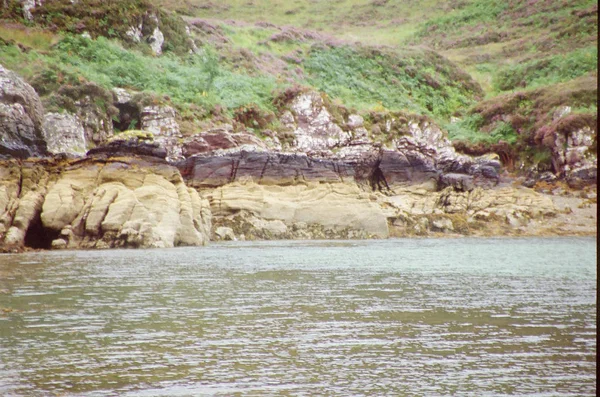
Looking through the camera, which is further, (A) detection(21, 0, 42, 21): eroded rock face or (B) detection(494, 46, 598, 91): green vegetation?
(B) detection(494, 46, 598, 91): green vegetation

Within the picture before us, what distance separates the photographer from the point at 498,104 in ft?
197

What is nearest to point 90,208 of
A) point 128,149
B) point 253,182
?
point 128,149

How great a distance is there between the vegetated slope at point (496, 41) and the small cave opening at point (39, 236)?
38.0 metres

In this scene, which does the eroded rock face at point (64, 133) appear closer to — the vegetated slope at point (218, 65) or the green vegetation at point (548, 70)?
the vegetated slope at point (218, 65)

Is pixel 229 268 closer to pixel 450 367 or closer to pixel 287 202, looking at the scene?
pixel 450 367

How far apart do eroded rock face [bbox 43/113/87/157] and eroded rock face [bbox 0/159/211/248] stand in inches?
393

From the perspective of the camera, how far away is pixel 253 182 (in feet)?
115

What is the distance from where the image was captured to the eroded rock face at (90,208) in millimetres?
23438

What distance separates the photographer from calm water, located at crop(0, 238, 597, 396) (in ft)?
21.6

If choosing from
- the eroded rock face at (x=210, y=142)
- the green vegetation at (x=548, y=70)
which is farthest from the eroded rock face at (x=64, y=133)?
the green vegetation at (x=548, y=70)

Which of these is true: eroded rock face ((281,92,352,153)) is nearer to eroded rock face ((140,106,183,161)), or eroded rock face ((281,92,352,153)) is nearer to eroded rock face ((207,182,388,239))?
eroded rock face ((140,106,183,161))

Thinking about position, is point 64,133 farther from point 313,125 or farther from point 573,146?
point 573,146

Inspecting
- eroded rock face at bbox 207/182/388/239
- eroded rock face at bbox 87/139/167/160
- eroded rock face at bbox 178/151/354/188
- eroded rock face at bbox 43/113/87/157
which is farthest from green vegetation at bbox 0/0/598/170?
eroded rock face at bbox 207/182/388/239

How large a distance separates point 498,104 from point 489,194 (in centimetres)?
2248
